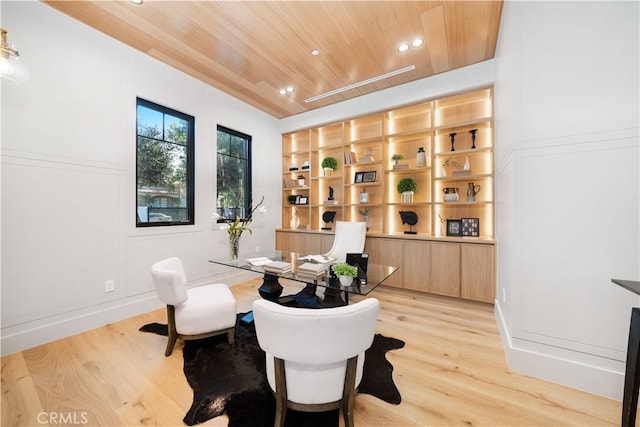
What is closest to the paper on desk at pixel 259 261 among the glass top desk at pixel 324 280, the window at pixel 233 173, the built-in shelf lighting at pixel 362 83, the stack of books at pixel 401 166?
the glass top desk at pixel 324 280

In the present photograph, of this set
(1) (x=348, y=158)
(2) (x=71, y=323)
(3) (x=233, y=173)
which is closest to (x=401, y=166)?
(1) (x=348, y=158)

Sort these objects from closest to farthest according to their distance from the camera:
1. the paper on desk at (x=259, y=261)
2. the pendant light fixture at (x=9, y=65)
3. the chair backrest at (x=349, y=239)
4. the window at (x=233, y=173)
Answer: the pendant light fixture at (x=9, y=65), the paper on desk at (x=259, y=261), the chair backrest at (x=349, y=239), the window at (x=233, y=173)

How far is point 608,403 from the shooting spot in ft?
4.78

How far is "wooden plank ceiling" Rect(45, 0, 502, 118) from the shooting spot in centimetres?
217

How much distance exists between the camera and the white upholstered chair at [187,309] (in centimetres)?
183

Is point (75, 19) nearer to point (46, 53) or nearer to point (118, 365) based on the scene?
point (46, 53)

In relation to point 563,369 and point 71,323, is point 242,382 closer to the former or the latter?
point 71,323

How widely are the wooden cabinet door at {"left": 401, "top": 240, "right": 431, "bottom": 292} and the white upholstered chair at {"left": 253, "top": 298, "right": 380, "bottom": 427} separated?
223 centimetres

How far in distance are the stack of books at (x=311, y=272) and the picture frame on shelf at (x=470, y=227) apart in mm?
2026

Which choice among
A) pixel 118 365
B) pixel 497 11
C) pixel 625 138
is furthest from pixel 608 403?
pixel 118 365

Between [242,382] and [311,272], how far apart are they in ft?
2.92

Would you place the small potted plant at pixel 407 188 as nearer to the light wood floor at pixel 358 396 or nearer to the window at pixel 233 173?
the light wood floor at pixel 358 396

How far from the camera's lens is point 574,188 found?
158 centimetres

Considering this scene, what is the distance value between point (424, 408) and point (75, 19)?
4268 millimetres
